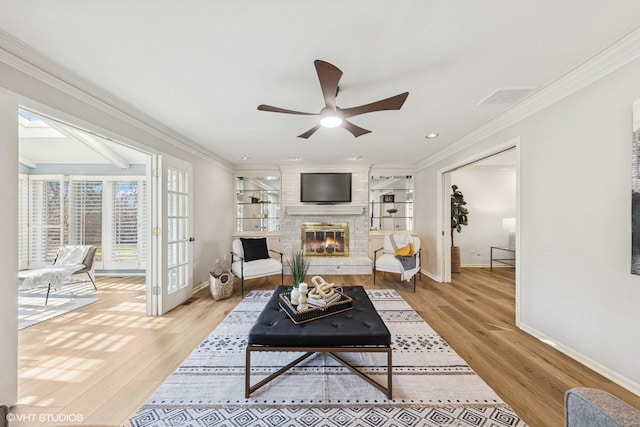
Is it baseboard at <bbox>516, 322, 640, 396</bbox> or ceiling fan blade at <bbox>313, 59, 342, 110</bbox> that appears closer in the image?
ceiling fan blade at <bbox>313, 59, 342, 110</bbox>

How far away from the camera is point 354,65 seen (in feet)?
6.16

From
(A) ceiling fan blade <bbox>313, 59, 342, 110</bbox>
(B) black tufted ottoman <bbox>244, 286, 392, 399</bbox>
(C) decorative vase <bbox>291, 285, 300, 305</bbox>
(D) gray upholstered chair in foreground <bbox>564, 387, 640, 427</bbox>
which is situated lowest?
(B) black tufted ottoman <bbox>244, 286, 392, 399</bbox>

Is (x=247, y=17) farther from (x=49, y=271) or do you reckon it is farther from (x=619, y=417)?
(x=49, y=271)

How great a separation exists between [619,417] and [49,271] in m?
5.36

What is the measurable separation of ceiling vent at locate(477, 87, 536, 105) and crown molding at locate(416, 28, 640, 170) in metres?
0.11

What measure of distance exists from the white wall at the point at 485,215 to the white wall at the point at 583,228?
3.49m

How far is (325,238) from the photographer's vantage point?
5.79m

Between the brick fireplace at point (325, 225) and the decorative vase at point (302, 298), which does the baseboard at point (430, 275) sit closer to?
the brick fireplace at point (325, 225)

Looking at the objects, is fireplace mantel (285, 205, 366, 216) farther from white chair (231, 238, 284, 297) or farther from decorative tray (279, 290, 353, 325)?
decorative tray (279, 290, 353, 325)

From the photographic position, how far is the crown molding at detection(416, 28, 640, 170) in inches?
66.1

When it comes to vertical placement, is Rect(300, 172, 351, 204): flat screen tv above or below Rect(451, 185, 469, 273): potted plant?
above

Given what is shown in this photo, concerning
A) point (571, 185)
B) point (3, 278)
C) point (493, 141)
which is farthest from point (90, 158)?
point (571, 185)

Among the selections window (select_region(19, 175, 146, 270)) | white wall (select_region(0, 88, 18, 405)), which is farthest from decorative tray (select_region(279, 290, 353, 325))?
window (select_region(19, 175, 146, 270))

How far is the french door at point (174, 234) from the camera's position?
10.3 ft
